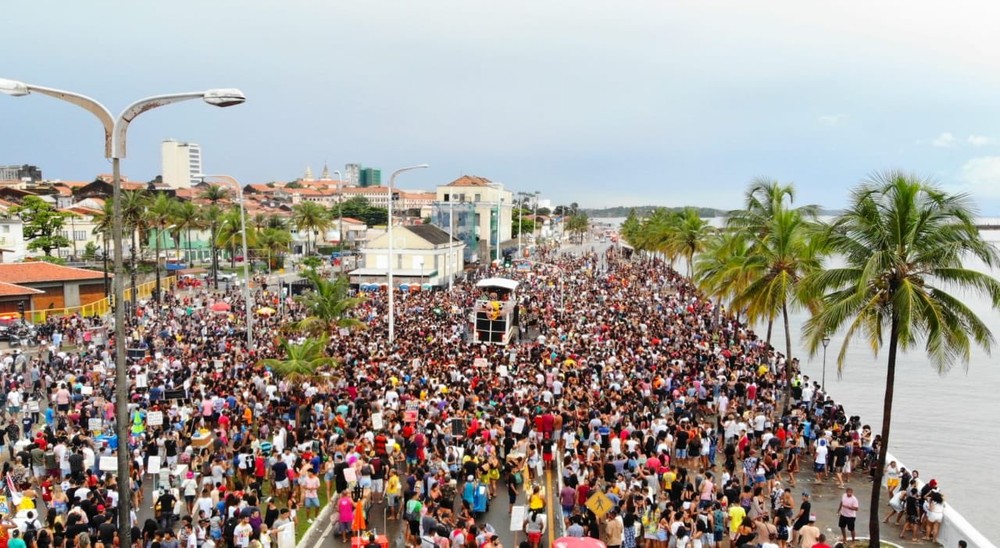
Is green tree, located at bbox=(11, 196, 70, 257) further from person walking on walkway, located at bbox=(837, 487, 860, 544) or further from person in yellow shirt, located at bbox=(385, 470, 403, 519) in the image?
person walking on walkway, located at bbox=(837, 487, 860, 544)

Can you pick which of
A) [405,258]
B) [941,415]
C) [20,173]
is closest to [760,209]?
[941,415]

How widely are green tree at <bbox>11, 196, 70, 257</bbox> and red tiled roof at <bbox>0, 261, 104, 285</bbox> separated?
2667 centimetres

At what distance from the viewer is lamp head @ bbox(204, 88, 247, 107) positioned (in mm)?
8336

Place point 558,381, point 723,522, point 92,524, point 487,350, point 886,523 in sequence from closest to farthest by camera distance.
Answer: point 92,524 < point 723,522 < point 886,523 < point 558,381 < point 487,350

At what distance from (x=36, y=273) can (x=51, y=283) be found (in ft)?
3.19

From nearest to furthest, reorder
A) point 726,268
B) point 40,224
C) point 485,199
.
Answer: point 726,268
point 40,224
point 485,199

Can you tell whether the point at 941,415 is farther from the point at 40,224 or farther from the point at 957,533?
the point at 40,224

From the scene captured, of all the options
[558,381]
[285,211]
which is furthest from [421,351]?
[285,211]

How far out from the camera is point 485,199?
357 ft

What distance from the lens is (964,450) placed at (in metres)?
25.4

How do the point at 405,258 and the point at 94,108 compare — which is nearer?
the point at 94,108

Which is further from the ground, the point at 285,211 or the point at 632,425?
the point at 285,211

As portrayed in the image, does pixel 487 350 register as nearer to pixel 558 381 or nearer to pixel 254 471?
pixel 558 381

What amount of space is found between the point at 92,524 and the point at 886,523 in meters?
14.8
